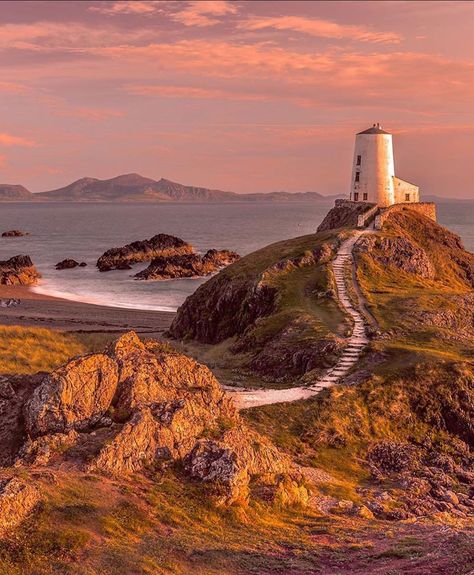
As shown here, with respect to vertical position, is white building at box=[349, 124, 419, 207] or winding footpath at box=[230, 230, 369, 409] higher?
white building at box=[349, 124, 419, 207]

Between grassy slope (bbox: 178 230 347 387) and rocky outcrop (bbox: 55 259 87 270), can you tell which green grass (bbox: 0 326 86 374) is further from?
rocky outcrop (bbox: 55 259 87 270)

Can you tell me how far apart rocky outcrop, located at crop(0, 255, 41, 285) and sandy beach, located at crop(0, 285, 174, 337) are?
19874 mm

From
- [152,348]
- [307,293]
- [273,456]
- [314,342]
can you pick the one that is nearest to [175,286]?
[307,293]

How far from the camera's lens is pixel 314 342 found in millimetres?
47469

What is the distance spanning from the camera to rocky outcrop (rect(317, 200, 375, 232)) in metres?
93.4

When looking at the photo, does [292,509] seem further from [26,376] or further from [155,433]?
[26,376]

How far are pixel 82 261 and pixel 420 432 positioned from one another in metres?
128

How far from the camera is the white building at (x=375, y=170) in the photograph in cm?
9800

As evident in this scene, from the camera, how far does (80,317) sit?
281 ft

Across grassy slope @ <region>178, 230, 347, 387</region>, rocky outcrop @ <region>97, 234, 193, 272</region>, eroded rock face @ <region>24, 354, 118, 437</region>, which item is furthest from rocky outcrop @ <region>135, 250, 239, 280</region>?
eroded rock face @ <region>24, 354, 118, 437</region>

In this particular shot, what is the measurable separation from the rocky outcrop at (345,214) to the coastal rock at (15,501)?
72.7 metres

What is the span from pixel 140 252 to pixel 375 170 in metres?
67.2

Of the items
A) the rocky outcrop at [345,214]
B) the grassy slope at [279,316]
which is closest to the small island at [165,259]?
the rocky outcrop at [345,214]

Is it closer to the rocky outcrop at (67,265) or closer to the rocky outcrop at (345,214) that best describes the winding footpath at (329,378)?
the rocky outcrop at (345,214)
